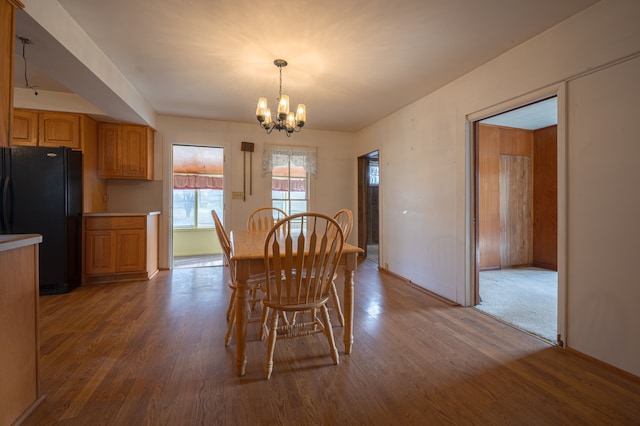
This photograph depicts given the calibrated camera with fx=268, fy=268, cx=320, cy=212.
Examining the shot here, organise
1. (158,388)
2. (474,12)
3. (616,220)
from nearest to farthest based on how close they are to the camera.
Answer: (158,388) < (616,220) < (474,12)

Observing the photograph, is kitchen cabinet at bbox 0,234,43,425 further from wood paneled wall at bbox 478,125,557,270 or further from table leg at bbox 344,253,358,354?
wood paneled wall at bbox 478,125,557,270

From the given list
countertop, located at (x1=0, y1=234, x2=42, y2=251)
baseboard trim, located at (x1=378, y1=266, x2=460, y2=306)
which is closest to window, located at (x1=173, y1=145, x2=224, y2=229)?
baseboard trim, located at (x1=378, y1=266, x2=460, y2=306)

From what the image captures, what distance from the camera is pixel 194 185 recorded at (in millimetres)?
5871

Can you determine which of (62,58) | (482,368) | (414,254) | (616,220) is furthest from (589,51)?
(62,58)

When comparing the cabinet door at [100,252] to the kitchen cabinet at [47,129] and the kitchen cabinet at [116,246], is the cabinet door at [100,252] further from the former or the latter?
the kitchen cabinet at [47,129]

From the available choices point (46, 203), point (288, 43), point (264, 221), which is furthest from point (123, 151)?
point (288, 43)

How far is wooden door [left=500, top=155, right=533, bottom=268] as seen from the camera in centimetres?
431

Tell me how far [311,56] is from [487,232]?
3654 mm

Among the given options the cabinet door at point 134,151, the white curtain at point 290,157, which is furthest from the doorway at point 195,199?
the cabinet door at point 134,151

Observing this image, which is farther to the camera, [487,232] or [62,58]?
[487,232]

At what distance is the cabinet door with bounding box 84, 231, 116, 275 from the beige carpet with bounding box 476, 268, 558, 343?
436 centimetres

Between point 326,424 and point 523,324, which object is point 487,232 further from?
point 326,424

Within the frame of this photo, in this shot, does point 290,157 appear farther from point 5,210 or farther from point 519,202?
point 519,202

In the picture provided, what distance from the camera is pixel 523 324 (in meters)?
2.29
